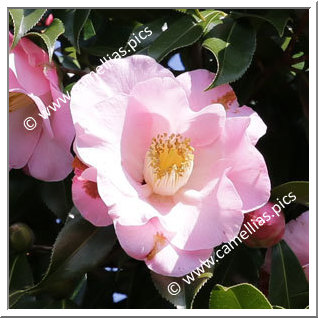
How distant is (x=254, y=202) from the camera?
949 mm

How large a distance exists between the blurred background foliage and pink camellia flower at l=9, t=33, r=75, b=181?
36 millimetres

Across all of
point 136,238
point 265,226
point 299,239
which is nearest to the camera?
point 136,238

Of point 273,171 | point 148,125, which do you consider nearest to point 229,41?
point 148,125

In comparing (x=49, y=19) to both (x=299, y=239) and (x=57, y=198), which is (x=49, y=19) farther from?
(x=299, y=239)

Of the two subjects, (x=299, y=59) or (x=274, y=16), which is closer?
(x=274, y=16)

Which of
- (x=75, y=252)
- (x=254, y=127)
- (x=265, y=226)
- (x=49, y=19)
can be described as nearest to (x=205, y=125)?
(x=254, y=127)

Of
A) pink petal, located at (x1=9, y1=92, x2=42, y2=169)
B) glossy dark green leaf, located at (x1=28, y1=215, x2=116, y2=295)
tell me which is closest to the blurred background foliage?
glossy dark green leaf, located at (x1=28, y1=215, x2=116, y2=295)

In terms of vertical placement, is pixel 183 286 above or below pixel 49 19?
Result: below

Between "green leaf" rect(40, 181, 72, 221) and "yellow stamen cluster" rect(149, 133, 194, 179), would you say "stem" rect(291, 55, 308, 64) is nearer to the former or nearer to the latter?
"yellow stamen cluster" rect(149, 133, 194, 179)

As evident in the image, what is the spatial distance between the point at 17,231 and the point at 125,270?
0.72ft

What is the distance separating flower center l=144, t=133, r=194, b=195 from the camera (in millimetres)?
1024

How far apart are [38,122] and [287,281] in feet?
1.63

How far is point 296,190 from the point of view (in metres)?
1.07

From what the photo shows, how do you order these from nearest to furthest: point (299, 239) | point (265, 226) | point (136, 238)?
point (136, 238) → point (265, 226) → point (299, 239)
